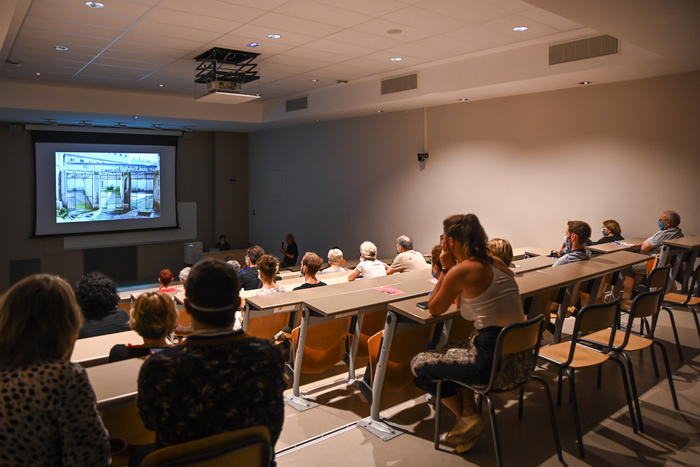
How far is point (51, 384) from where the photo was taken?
1313 mm

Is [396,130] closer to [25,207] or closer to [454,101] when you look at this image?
[454,101]

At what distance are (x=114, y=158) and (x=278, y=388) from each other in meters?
9.89

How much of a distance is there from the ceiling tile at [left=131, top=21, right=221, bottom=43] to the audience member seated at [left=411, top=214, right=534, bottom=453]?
3758 mm

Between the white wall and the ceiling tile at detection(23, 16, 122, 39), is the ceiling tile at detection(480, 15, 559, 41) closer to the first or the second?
the white wall

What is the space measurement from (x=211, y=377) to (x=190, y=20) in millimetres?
4201

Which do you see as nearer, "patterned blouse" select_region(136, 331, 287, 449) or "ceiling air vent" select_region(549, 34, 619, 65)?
"patterned blouse" select_region(136, 331, 287, 449)

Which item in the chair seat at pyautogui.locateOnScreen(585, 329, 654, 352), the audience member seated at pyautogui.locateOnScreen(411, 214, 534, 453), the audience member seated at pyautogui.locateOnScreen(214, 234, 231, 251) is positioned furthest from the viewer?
the audience member seated at pyautogui.locateOnScreen(214, 234, 231, 251)

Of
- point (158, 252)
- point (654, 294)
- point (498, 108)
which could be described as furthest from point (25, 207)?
point (654, 294)

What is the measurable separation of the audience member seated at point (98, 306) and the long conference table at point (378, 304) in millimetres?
778

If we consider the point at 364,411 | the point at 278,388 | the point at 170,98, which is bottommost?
the point at 364,411

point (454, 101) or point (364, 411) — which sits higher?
point (454, 101)

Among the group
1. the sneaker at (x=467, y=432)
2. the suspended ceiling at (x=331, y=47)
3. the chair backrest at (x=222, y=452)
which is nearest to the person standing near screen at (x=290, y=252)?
the suspended ceiling at (x=331, y=47)

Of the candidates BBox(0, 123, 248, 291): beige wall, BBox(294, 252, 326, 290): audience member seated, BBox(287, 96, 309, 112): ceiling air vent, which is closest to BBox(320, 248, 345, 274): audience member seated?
BBox(294, 252, 326, 290): audience member seated

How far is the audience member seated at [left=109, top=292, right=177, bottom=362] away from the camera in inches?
82.6
